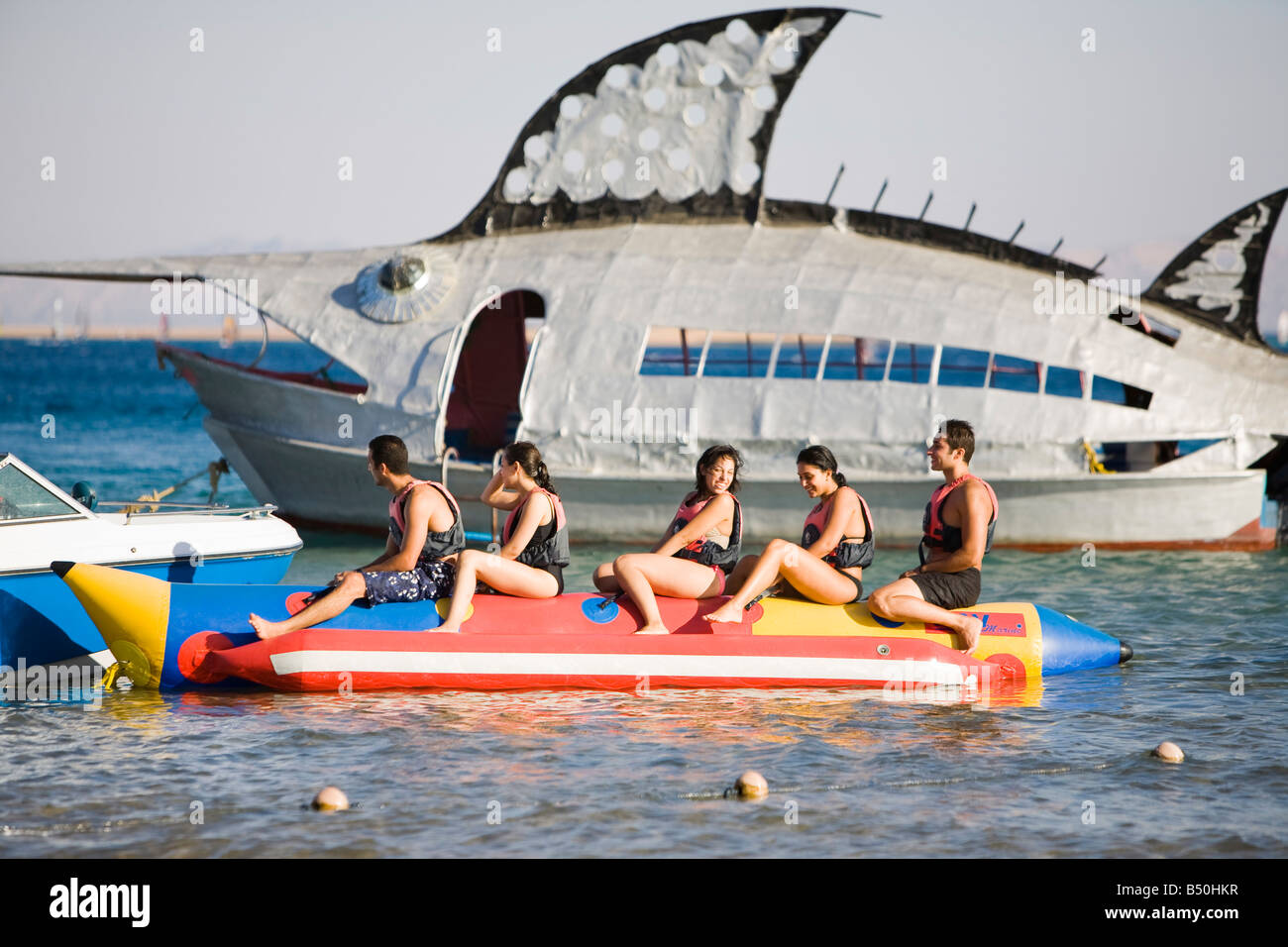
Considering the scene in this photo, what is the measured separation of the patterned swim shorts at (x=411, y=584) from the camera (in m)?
8.67

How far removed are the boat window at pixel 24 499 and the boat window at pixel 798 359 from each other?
786 cm

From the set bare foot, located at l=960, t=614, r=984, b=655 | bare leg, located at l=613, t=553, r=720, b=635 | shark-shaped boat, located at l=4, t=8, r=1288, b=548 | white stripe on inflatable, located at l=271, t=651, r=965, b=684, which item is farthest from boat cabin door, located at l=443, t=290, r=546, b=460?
bare foot, located at l=960, t=614, r=984, b=655

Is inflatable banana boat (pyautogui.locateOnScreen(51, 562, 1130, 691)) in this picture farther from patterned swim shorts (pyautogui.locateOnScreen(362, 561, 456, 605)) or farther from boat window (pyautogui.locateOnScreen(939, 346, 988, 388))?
boat window (pyautogui.locateOnScreen(939, 346, 988, 388))

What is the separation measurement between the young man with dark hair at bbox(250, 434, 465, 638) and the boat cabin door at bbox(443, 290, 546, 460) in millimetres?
7964

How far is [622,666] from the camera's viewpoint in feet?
28.6

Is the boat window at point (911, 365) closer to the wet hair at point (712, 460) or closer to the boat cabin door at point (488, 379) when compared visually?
the boat cabin door at point (488, 379)

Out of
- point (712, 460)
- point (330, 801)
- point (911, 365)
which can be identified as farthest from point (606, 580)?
point (911, 365)

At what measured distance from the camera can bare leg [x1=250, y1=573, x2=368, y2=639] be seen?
8.51 metres

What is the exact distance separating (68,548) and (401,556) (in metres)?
2.34

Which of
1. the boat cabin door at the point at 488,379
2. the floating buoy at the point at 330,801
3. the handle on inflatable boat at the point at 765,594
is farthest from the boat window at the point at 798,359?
the floating buoy at the point at 330,801

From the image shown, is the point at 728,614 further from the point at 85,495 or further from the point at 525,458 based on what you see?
the point at 85,495

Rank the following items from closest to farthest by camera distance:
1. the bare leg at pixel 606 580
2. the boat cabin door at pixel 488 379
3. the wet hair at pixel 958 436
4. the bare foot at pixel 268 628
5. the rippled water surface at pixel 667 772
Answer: the rippled water surface at pixel 667 772 → the bare foot at pixel 268 628 → the wet hair at pixel 958 436 → the bare leg at pixel 606 580 → the boat cabin door at pixel 488 379

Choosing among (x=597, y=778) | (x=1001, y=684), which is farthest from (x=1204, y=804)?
(x=597, y=778)
